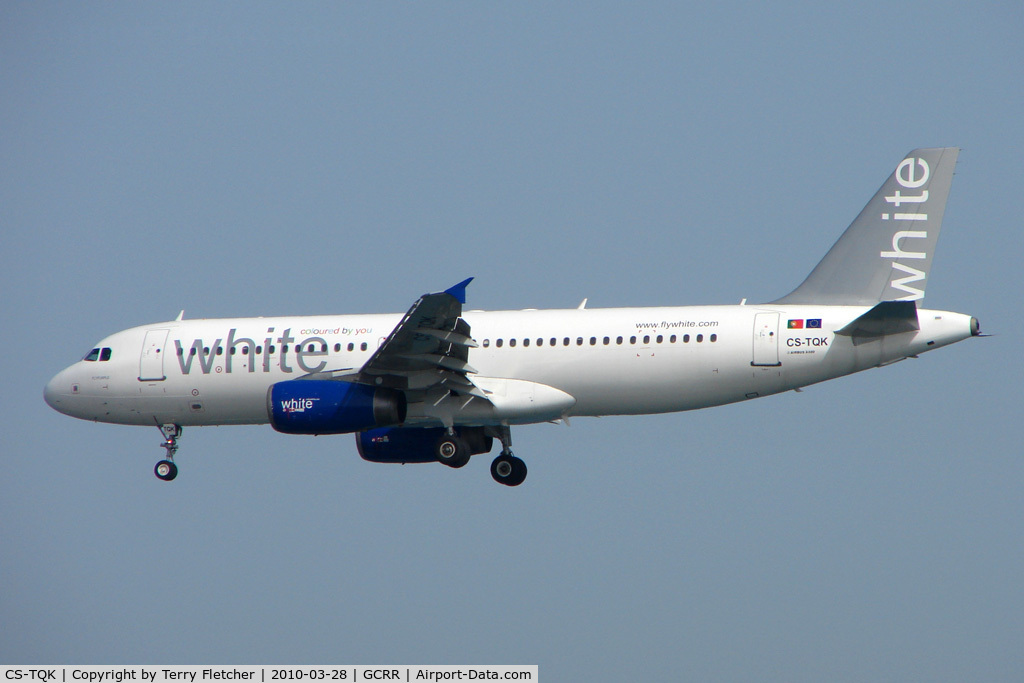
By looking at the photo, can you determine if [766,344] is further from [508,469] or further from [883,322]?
[508,469]

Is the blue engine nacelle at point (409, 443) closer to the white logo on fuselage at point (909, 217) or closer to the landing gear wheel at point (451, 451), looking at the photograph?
the landing gear wheel at point (451, 451)

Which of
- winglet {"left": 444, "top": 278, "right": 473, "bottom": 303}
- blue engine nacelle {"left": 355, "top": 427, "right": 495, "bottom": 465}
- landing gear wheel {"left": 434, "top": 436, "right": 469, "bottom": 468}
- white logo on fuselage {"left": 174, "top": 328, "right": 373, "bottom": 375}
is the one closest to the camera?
winglet {"left": 444, "top": 278, "right": 473, "bottom": 303}

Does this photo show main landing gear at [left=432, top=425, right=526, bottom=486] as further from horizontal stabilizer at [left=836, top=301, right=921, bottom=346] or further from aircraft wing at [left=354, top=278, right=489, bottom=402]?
horizontal stabilizer at [left=836, top=301, right=921, bottom=346]

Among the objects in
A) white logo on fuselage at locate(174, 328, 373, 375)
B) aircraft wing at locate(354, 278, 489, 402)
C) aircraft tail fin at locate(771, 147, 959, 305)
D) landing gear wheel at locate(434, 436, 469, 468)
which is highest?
aircraft tail fin at locate(771, 147, 959, 305)

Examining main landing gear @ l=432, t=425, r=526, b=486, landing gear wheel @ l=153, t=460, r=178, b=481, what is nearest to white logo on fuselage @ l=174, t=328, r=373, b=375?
landing gear wheel @ l=153, t=460, r=178, b=481

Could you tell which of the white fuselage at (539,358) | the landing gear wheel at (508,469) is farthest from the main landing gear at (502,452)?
→ the white fuselage at (539,358)

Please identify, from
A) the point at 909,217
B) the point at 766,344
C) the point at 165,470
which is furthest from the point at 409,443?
the point at 909,217

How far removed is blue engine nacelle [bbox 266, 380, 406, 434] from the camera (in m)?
32.0

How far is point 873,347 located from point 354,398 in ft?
36.9

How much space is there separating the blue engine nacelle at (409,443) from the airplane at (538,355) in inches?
1.9

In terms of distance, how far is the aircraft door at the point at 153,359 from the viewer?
36094 millimetres

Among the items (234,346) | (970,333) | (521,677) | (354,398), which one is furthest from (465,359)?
(970,333)

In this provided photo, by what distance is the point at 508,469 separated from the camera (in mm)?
35562

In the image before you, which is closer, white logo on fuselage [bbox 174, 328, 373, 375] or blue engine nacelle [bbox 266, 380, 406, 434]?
blue engine nacelle [bbox 266, 380, 406, 434]
